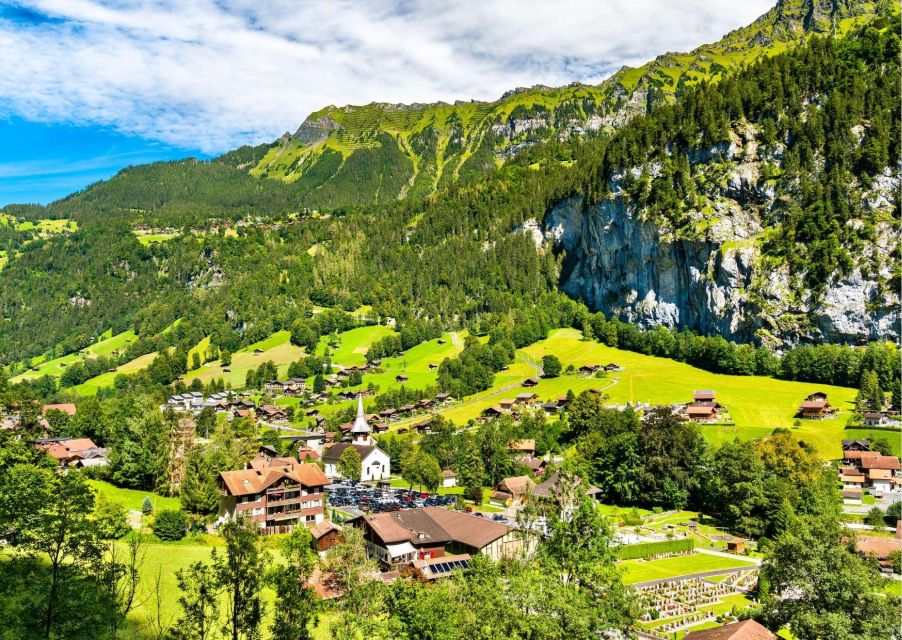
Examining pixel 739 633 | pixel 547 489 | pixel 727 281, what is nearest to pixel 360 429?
pixel 547 489

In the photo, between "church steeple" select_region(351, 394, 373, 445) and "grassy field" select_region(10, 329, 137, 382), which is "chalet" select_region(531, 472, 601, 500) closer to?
"church steeple" select_region(351, 394, 373, 445)

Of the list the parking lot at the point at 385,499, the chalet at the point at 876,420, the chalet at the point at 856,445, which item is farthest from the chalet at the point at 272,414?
the chalet at the point at 876,420

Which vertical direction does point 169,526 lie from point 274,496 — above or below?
above

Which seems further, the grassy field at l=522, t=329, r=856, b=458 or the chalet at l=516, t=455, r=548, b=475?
the grassy field at l=522, t=329, r=856, b=458

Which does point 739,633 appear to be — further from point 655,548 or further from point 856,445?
point 856,445

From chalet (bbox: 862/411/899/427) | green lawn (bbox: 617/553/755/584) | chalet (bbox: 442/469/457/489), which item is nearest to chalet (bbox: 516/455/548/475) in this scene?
chalet (bbox: 442/469/457/489)

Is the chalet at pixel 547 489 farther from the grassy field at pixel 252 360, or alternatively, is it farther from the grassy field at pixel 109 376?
the grassy field at pixel 109 376
